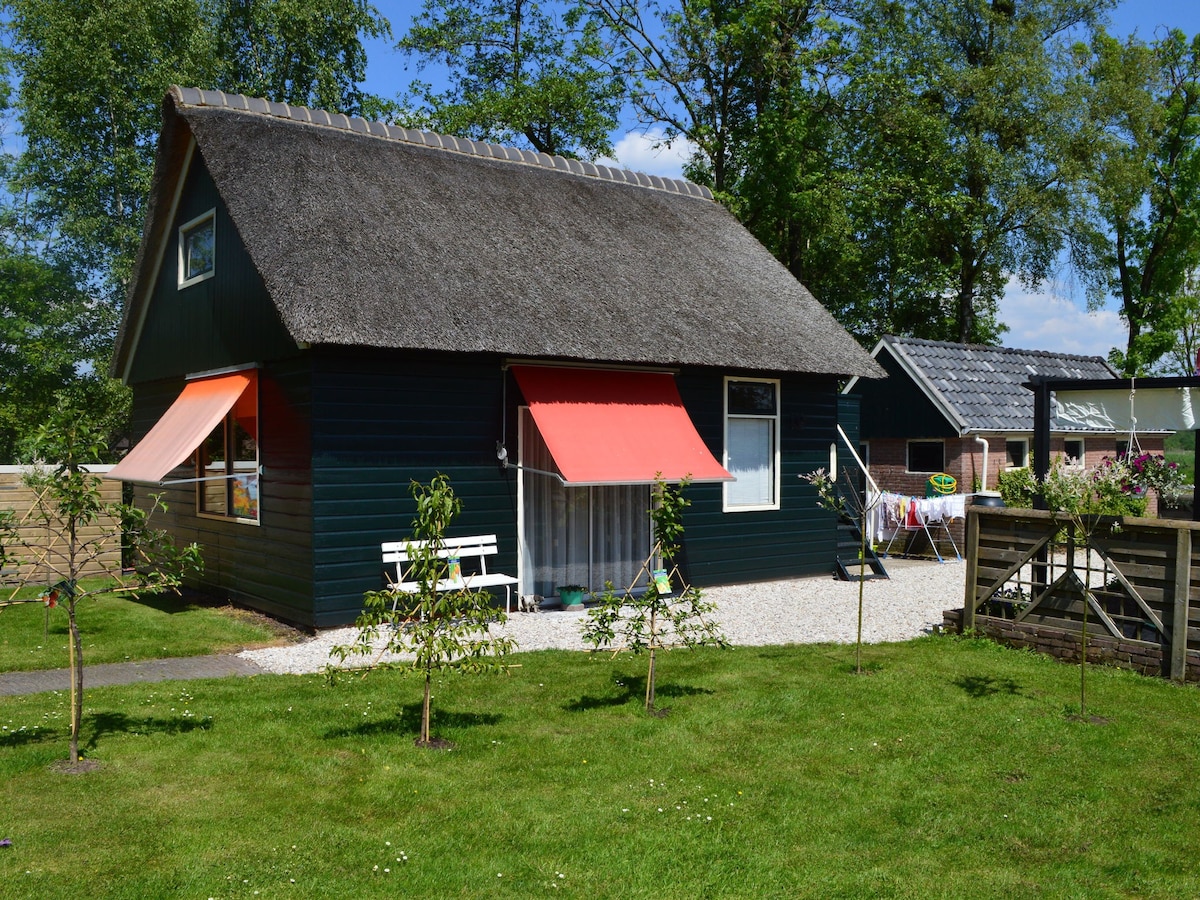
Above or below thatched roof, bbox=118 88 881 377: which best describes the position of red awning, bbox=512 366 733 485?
below

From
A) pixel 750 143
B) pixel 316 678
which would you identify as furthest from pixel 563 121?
pixel 316 678

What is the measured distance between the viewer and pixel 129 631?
10.8 metres

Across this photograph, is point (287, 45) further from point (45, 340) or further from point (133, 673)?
point (133, 673)

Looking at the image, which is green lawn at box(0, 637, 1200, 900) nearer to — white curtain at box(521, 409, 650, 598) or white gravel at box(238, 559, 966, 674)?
white gravel at box(238, 559, 966, 674)

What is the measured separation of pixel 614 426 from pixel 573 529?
146cm

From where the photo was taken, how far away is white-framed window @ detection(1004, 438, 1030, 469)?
68.3 feet

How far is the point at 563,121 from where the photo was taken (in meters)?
27.6

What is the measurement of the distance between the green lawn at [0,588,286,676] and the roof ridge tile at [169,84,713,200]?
6.49 m

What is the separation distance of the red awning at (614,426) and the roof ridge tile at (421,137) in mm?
4860

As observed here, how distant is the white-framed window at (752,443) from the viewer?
14.1 metres

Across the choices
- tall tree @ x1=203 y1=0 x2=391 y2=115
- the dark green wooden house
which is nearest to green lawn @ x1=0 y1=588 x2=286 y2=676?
the dark green wooden house

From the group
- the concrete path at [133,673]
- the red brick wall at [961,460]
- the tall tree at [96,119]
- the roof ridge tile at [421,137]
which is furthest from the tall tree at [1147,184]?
the concrete path at [133,673]

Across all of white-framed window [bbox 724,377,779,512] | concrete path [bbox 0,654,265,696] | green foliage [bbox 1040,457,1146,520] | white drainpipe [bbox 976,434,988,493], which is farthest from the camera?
white drainpipe [bbox 976,434,988,493]

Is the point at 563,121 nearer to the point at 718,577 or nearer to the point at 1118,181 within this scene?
the point at 1118,181
